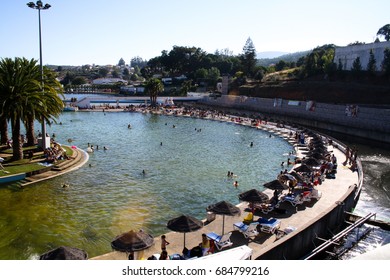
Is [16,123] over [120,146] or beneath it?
over

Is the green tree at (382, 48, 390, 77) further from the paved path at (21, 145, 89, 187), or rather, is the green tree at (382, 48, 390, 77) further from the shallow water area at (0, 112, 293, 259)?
the paved path at (21, 145, 89, 187)

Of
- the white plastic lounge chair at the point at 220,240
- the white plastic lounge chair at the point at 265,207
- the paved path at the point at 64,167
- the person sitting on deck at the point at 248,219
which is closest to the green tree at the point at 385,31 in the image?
the paved path at the point at 64,167

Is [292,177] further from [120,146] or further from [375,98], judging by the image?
[375,98]

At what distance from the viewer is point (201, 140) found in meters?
45.6

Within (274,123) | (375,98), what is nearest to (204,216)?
(274,123)

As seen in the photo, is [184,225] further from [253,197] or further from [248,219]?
[253,197]

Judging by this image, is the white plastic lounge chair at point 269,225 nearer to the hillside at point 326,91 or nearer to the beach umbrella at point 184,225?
the beach umbrella at point 184,225

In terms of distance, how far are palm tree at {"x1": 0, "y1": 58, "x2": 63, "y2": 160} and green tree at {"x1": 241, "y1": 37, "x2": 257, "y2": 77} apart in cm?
10462

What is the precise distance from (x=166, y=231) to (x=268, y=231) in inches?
207

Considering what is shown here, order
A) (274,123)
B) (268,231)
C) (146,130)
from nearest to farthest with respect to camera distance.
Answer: (268,231), (146,130), (274,123)

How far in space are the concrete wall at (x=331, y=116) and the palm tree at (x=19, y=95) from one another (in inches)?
1721

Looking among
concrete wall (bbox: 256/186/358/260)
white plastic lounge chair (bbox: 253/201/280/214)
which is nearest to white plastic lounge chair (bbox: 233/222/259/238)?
concrete wall (bbox: 256/186/358/260)

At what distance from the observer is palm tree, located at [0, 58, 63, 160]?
25312 mm

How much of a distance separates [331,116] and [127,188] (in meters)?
46.5
